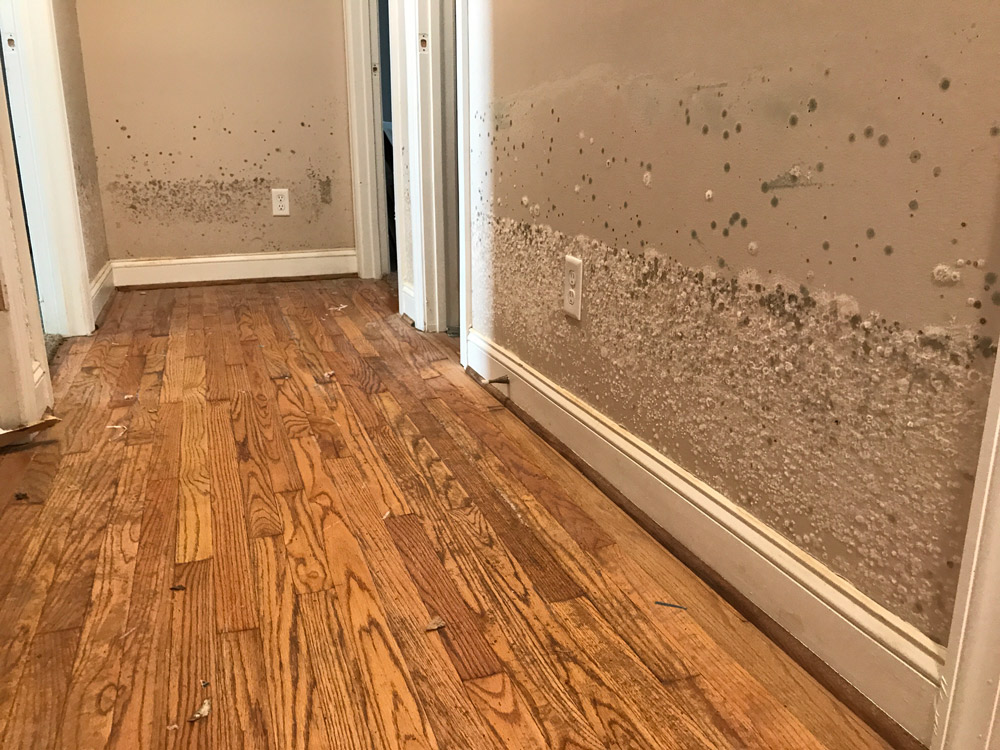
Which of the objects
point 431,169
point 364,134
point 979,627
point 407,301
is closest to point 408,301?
point 407,301

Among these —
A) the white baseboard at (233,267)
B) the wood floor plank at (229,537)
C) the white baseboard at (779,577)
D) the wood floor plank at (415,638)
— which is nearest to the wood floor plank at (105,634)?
the wood floor plank at (229,537)

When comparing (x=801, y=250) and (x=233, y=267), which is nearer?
(x=801, y=250)

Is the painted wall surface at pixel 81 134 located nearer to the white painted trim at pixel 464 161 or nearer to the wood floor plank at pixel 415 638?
the white painted trim at pixel 464 161

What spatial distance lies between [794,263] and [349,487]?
34.7 inches

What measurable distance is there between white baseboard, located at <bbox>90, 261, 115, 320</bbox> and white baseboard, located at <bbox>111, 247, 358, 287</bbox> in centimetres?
8

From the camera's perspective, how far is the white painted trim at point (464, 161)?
1.92 metres

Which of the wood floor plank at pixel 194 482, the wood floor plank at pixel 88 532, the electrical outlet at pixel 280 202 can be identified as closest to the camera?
the wood floor plank at pixel 88 532

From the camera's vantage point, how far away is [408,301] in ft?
8.89

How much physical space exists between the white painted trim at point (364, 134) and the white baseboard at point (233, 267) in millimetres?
115

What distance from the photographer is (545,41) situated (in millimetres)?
1549

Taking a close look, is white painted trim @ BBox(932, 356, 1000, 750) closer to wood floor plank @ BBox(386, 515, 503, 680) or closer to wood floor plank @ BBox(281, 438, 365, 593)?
wood floor plank @ BBox(386, 515, 503, 680)

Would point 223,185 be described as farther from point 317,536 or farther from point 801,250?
point 801,250

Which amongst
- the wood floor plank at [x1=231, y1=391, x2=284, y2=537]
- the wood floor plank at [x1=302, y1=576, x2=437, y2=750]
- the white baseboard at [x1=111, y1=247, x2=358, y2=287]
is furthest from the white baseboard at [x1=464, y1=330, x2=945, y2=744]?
the white baseboard at [x1=111, y1=247, x2=358, y2=287]

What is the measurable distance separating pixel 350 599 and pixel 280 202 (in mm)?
2529
